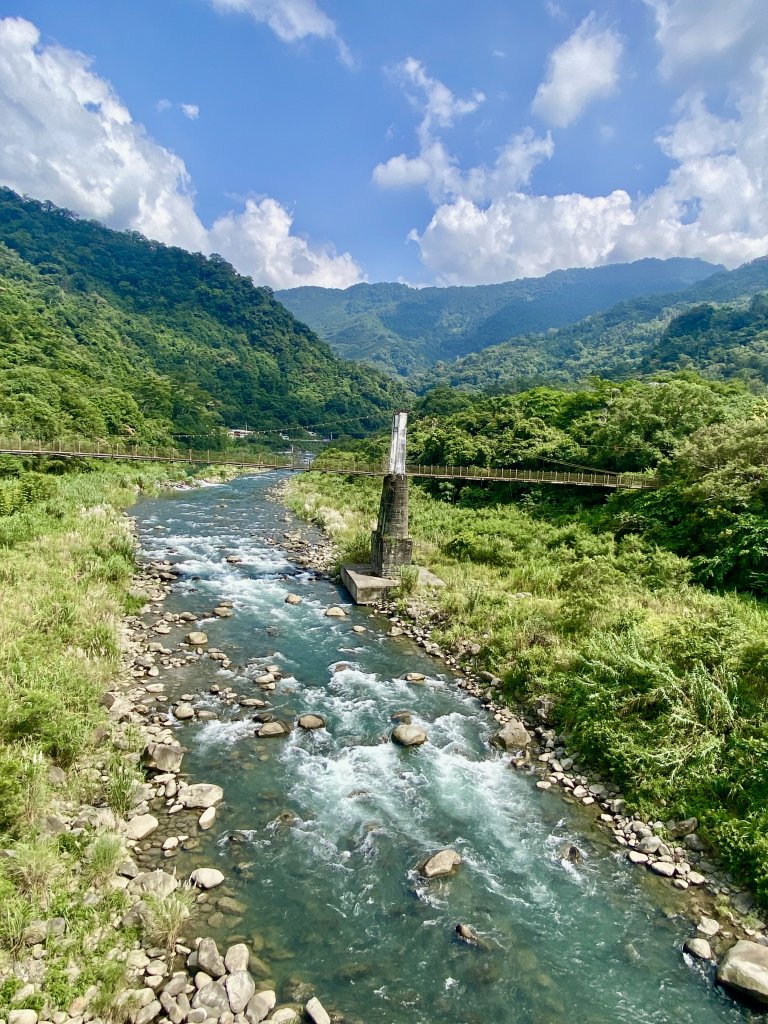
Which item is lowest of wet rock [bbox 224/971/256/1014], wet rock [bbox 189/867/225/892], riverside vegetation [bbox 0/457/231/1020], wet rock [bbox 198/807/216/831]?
wet rock [bbox 198/807/216/831]

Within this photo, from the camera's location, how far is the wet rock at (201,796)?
405 inches

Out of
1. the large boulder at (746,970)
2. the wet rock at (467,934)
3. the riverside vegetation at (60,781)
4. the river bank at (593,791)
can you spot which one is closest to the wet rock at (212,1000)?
the riverside vegetation at (60,781)

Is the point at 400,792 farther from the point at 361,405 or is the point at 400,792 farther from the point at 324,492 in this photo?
the point at 361,405

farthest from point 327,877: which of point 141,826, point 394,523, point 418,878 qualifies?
point 394,523

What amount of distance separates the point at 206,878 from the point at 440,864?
3936mm

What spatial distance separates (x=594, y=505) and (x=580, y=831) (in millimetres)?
25288

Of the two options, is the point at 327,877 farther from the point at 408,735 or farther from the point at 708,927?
the point at 708,927

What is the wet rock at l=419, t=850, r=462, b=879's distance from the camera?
9086mm

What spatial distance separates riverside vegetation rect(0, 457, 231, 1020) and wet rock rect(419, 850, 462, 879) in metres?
4.13

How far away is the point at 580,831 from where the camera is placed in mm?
10258

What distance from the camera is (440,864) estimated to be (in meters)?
9.20

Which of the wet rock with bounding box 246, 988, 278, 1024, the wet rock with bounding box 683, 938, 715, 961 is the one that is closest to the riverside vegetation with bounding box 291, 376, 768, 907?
the wet rock with bounding box 683, 938, 715, 961

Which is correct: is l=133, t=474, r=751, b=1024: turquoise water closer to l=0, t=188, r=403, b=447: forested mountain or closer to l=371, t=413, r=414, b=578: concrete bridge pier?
l=371, t=413, r=414, b=578: concrete bridge pier

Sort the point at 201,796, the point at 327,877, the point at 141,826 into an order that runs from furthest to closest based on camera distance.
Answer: the point at 201,796 → the point at 141,826 → the point at 327,877
